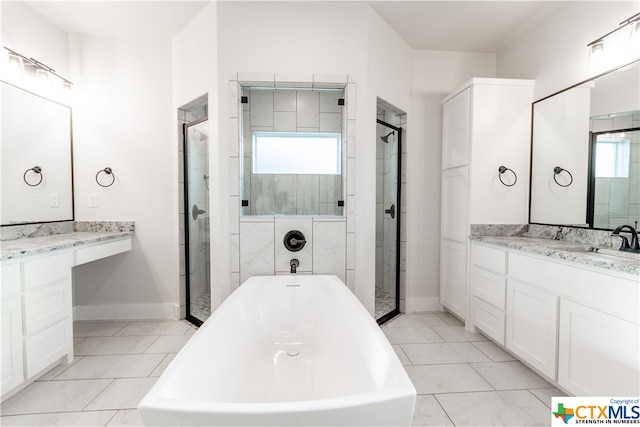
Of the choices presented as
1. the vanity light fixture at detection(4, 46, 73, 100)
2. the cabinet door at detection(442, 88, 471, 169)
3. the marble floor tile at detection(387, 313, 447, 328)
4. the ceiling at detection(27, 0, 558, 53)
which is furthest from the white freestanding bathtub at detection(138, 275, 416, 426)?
the vanity light fixture at detection(4, 46, 73, 100)

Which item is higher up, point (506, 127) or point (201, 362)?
point (506, 127)

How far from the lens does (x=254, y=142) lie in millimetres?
2453

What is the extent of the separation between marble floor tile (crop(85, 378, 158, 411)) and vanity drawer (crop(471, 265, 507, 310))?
2373 mm

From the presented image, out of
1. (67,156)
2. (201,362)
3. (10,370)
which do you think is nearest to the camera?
(201,362)

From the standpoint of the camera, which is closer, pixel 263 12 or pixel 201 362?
pixel 201 362

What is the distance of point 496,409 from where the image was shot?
155 centimetres

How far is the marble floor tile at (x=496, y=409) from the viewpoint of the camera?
1.46 metres

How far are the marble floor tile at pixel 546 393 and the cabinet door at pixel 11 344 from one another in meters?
2.86

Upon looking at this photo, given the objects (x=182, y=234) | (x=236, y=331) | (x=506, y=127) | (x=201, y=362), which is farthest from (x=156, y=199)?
(x=506, y=127)

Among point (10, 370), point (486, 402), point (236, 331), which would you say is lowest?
point (486, 402)

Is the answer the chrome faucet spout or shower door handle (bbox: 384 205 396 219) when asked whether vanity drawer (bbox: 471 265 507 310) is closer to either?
shower door handle (bbox: 384 205 396 219)

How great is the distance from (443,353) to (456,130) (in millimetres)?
1849

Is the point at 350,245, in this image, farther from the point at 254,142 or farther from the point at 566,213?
the point at 566,213

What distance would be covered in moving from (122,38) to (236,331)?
2.75 m
